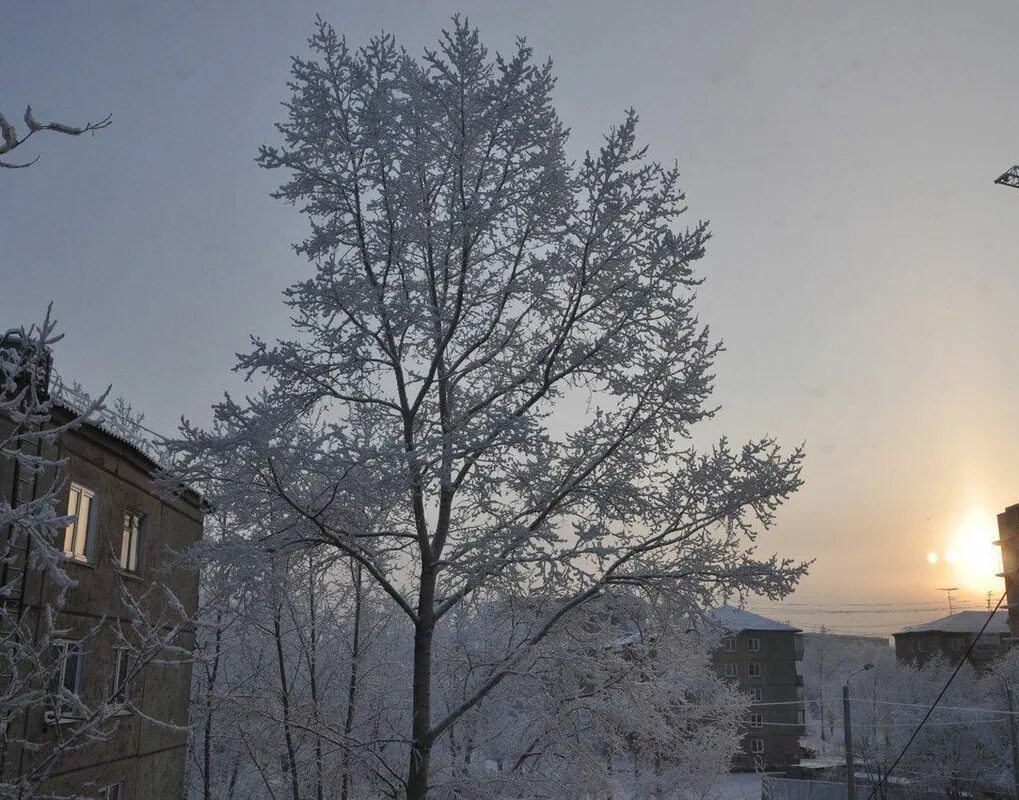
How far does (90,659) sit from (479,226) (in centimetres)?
1037

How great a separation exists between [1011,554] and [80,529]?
37.8 m

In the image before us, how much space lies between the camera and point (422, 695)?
10.2 meters

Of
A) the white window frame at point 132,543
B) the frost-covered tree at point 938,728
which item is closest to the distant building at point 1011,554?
the frost-covered tree at point 938,728

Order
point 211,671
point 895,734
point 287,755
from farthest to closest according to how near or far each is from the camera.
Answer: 1. point 895,734
2. point 211,671
3. point 287,755

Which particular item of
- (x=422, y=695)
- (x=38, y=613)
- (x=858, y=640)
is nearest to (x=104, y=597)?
(x=38, y=613)

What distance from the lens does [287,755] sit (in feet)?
42.7

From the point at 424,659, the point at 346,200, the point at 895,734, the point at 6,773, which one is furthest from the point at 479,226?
the point at 895,734

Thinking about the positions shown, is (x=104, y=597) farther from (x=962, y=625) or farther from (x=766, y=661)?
(x=962, y=625)

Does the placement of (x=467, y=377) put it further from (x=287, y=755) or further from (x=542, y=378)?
(x=287, y=755)

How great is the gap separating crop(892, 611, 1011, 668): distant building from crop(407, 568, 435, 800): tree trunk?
68302 mm

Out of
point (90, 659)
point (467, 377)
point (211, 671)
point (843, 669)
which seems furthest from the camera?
point (843, 669)

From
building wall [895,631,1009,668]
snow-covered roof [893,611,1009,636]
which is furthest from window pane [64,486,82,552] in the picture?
snow-covered roof [893,611,1009,636]

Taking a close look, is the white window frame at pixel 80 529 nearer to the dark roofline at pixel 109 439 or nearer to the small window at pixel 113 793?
the dark roofline at pixel 109 439

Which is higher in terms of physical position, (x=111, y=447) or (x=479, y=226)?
(x=479, y=226)
